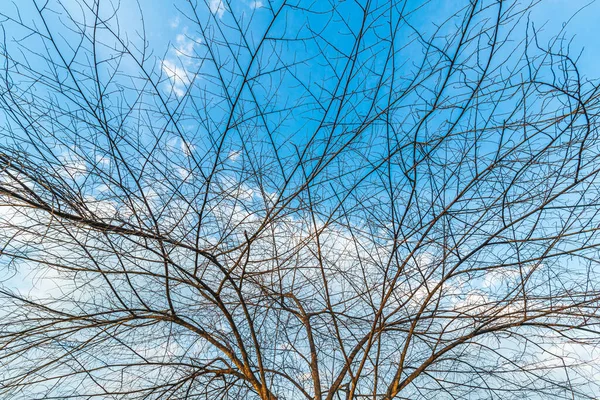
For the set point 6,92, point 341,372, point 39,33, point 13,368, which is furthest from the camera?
point 341,372

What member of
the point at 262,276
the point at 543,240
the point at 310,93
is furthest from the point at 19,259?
the point at 543,240

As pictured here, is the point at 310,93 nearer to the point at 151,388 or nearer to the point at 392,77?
the point at 392,77

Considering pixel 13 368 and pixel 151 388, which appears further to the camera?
pixel 151 388

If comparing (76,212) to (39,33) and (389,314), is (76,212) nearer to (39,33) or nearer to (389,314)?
(39,33)

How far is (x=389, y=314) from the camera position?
2.60 m

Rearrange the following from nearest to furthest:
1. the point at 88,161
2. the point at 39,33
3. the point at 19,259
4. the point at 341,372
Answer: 1. the point at 39,33
2. the point at 88,161
3. the point at 19,259
4. the point at 341,372

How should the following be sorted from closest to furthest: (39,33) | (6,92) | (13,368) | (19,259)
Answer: (39,33) < (6,92) < (19,259) < (13,368)

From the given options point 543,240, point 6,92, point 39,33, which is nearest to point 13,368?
point 6,92

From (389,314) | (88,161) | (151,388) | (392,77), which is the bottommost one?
(151,388)

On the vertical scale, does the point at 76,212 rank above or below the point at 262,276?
below

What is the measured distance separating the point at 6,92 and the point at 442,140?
204 centimetres

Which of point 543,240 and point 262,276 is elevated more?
point 262,276

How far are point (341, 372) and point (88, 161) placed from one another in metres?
2.08

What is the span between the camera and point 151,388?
2.80m
